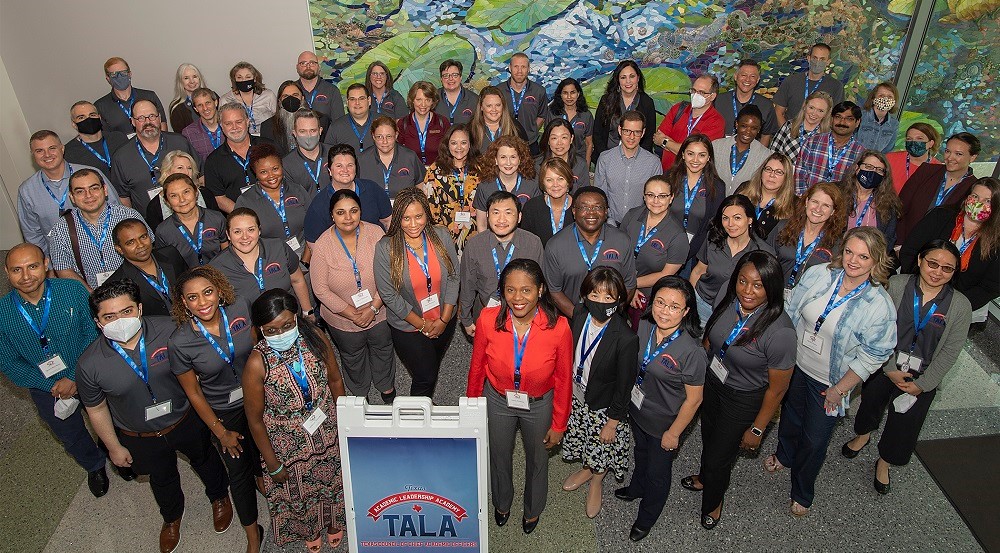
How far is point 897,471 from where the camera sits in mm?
4453

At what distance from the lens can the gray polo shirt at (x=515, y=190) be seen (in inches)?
198

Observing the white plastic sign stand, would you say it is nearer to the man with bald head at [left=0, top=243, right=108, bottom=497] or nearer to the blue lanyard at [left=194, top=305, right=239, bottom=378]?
the blue lanyard at [left=194, top=305, right=239, bottom=378]

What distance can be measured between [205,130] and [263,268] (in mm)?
2774

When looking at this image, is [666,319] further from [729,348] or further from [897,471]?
[897,471]

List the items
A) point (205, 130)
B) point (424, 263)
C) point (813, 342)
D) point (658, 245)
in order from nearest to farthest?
point (813, 342) → point (424, 263) → point (658, 245) → point (205, 130)

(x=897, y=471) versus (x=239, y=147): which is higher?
(x=239, y=147)

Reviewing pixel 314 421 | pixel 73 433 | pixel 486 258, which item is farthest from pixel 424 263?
pixel 73 433

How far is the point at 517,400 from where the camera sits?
356cm

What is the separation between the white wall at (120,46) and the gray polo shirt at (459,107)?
76.5 inches

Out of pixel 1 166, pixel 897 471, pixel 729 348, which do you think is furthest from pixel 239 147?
pixel 897 471

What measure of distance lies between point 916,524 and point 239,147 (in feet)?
18.6

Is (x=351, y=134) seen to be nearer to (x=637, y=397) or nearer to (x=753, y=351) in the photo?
(x=637, y=397)

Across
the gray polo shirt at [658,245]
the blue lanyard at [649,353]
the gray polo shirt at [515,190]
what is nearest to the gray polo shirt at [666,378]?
the blue lanyard at [649,353]

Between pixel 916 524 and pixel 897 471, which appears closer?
pixel 916 524
